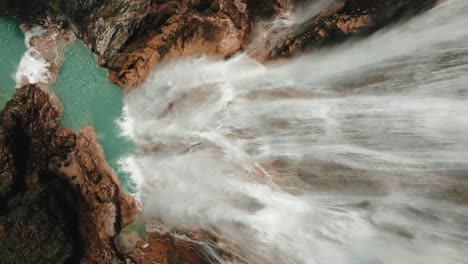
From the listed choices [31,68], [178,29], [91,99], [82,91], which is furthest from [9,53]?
[178,29]

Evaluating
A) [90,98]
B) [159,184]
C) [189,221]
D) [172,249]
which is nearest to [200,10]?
[90,98]

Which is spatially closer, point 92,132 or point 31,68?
point 92,132

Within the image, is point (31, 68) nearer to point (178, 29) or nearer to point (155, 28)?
point (155, 28)

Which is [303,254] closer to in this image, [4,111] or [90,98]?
[90,98]

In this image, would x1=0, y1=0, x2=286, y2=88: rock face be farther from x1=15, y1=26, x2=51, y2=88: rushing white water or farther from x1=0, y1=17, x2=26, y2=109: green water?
x1=15, y1=26, x2=51, y2=88: rushing white water

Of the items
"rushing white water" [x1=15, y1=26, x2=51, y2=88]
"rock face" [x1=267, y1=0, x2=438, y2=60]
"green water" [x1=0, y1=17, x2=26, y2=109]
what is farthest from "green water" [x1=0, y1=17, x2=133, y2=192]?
"rock face" [x1=267, y1=0, x2=438, y2=60]

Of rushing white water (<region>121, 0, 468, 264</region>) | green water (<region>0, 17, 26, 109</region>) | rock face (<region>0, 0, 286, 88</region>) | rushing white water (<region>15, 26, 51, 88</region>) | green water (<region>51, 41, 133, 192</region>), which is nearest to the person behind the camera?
rushing white water (<region>121, 0, 468, 264</region>)
